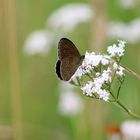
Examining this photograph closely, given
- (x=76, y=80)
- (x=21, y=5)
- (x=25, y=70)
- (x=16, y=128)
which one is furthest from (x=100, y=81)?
(x=21, y=5)

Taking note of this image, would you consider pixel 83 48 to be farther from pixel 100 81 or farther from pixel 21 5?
pixel 100 81

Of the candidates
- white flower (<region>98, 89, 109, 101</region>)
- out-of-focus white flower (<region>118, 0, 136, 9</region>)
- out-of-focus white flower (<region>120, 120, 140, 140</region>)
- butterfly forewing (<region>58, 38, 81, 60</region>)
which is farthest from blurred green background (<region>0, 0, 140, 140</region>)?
white flower (<region>98, 89, 109, 101</region>)

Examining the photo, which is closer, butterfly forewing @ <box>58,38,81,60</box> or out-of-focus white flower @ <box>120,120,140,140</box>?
butterfly forewing @ <box>58,38,81,60</box>

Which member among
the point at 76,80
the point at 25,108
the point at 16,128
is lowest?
the point at 25,108

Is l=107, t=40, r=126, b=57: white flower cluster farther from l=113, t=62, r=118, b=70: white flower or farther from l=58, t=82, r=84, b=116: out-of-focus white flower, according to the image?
l=58, t=82, r=84, b=116: out-of-focus white flower

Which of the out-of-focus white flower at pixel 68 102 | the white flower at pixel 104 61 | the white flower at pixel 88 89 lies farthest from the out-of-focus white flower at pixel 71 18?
the white flower at pixel 88 89

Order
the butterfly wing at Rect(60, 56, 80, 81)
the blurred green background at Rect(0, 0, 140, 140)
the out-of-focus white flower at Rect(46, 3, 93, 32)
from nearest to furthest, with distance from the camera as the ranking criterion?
the butterfly wing at Rect(60, 56, 80, 81), the blurred green background at Rect(0, 0, 140, 140), the out-of-focus white flower at Rect(46, 3, 93, 32)

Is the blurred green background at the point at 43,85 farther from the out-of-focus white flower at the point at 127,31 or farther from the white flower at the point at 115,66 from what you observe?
the white flower at the point at 115,66
